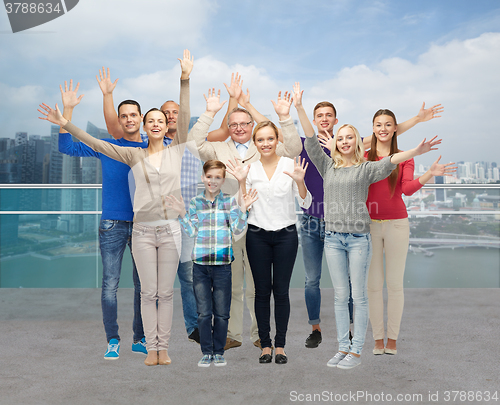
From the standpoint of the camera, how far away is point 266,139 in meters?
2.28

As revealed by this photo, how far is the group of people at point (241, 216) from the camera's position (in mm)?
2219

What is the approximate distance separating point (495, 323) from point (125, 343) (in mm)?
2702

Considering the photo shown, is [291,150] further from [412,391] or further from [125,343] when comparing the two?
[125,343]

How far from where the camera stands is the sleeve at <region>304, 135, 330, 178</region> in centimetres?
229

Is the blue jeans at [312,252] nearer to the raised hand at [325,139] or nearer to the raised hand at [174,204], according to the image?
the raised hand at [325,139]

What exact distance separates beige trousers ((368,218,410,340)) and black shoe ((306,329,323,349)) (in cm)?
38

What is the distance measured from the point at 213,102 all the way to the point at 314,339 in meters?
1.62

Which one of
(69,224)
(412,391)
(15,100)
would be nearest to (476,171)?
(412,391)

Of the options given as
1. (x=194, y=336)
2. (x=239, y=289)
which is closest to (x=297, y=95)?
(x=239, y=289)

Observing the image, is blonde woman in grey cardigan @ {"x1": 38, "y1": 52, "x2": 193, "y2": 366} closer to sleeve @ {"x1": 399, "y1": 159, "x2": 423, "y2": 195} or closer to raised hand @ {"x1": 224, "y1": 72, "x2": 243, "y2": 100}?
raised hand @ {"x1": 224, "y1": 72, "x2": 243, "y2": 100}

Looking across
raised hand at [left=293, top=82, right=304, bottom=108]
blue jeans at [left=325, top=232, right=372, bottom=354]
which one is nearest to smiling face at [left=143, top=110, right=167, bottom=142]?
raised hand at [left=293, top=82, right=304, bottom=108]

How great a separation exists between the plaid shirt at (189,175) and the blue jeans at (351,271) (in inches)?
33.6

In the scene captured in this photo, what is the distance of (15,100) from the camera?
88.3ft

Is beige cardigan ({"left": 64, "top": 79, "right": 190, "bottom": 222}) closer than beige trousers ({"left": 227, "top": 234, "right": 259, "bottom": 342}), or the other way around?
beige cardigan ({"left": 64, "top": 79, "right": 190, "bottom": 222})
